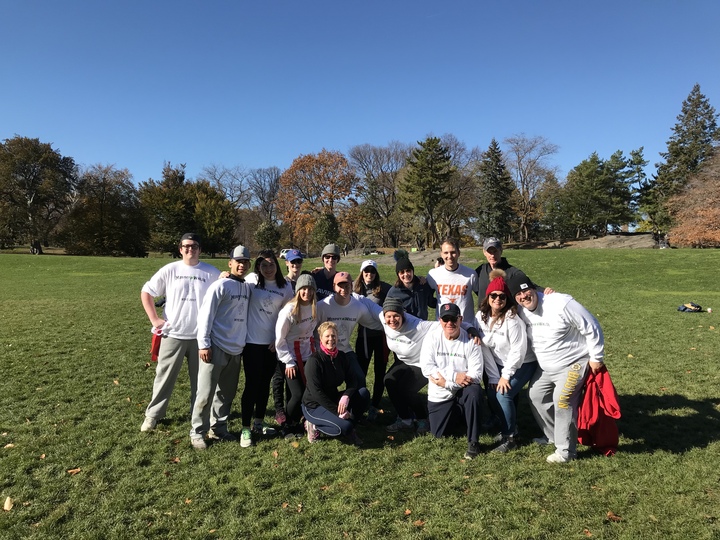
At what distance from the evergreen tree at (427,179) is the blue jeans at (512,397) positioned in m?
36.6

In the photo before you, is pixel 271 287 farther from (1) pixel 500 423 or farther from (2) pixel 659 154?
(2) pixel 659 154

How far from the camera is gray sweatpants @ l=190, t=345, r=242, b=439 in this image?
13.6 ft

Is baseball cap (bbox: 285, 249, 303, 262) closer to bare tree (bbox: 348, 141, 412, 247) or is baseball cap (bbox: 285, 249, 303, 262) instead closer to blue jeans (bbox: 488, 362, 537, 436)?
blue jeans (bbox: 488, 362, 537, 436)

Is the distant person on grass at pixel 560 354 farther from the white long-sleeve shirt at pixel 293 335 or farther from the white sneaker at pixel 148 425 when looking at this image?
the white sneaker at pixel 148 425

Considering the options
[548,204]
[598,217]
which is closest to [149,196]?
[548,204]

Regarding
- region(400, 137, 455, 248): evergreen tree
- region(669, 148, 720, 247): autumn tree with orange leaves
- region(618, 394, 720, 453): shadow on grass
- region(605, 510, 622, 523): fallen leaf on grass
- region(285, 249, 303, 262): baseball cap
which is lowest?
region(618, 394, 720, 453): shadow on grass

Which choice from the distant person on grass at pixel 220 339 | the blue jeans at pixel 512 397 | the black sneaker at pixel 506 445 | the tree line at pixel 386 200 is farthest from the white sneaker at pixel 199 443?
the tree line at pixel 386 200

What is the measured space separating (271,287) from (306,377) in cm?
103

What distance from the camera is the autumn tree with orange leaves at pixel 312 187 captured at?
43.8 m

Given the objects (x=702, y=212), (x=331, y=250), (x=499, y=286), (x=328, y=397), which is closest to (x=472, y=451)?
(x=328, y=397)

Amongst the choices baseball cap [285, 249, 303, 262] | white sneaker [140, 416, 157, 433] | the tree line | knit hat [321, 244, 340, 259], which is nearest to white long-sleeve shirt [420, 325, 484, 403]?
knit hat [321, 244, 340, 259]

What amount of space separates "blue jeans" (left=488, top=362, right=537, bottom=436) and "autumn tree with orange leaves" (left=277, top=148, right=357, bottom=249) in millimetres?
40076

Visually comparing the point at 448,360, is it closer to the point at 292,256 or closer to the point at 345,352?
the point at 345,352

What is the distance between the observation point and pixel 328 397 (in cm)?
434
